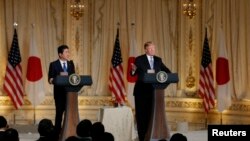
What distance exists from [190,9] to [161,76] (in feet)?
16.5

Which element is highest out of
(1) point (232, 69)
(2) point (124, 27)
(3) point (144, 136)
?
(2) point (124, 27)

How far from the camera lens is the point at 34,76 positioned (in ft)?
39.5

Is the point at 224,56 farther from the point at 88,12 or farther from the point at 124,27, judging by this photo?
the point at 88,12

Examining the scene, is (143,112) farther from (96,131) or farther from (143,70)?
(96,131)

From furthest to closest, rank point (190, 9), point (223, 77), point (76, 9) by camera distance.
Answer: point (76, 9)
point (190, 9)
point (223, 77)

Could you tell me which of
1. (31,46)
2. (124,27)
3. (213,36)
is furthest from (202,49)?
(31,46)

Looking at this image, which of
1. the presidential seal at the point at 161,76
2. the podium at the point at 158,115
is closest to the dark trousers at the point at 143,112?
the podium at the point at 158,115

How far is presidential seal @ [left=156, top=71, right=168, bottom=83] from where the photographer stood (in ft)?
24.5

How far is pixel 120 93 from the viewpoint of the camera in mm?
12086

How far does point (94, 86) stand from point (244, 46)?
3467mm

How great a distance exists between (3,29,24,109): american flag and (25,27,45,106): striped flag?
0.82 feet

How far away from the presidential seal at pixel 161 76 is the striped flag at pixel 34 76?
511cm

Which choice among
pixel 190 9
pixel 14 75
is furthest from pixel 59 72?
pixel 190 9

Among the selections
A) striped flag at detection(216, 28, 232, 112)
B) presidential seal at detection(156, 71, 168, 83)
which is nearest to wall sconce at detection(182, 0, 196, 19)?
striped flag at detection(216, 28, 232, 112)
